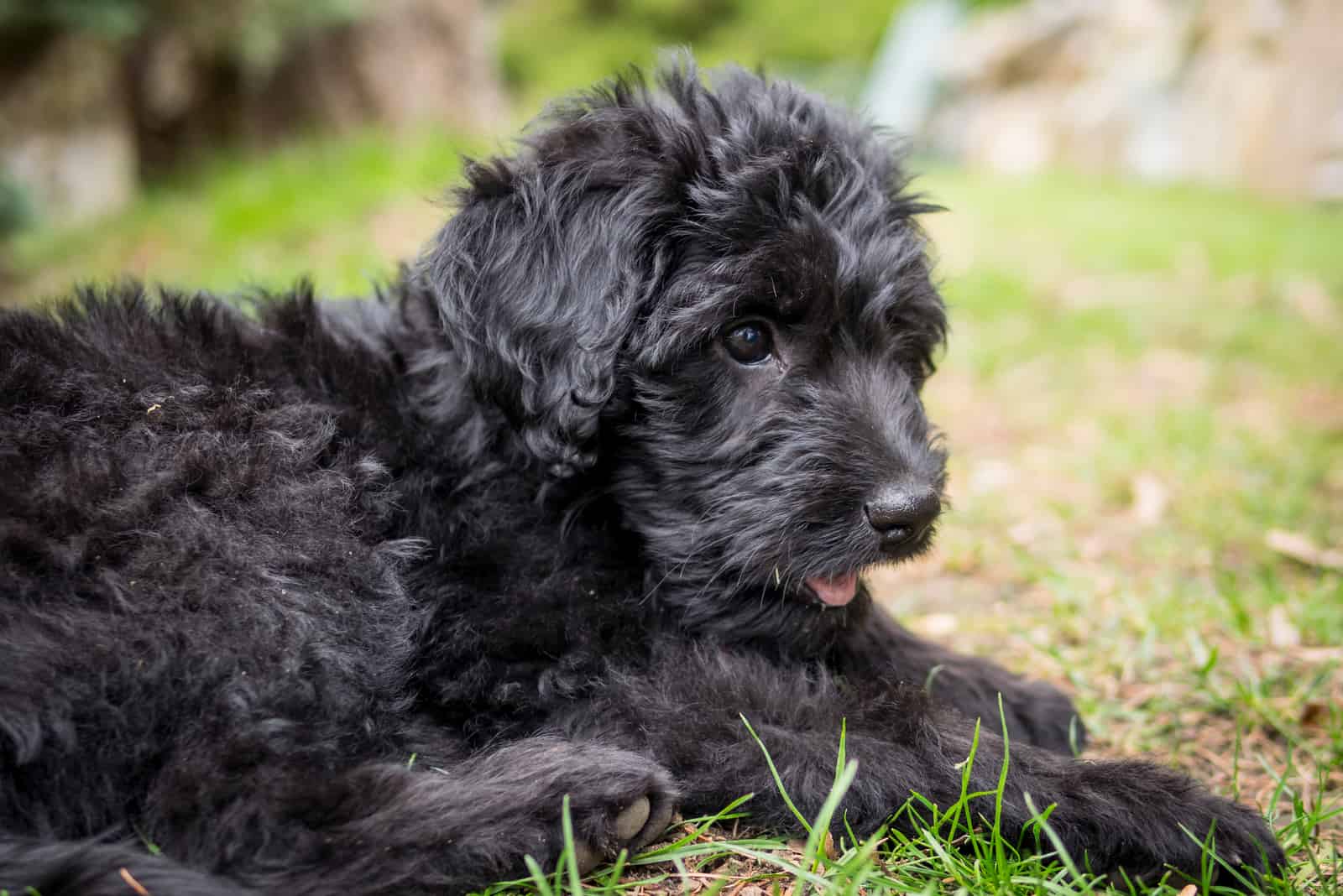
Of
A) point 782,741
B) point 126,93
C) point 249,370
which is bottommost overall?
point 782,741

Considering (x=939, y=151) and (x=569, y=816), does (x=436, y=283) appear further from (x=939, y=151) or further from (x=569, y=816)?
(x=939, y=151)

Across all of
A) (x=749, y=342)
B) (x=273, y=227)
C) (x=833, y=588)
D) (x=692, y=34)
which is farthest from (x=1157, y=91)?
(x=833, y=588)

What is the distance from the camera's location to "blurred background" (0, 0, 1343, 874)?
3312 millimetres

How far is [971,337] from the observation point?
7.14 m

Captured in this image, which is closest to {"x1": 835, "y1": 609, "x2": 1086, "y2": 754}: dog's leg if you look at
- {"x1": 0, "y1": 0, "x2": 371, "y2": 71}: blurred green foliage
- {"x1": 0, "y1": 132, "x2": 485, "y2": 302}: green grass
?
{"x1": 0, "y1": 132, "x2": 485, "y2": 302}: green grass

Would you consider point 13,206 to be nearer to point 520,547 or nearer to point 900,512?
point 520,547

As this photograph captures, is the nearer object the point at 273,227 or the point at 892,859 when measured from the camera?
the point at 892,859

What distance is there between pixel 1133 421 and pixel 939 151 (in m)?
14.6

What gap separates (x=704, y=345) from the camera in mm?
2518

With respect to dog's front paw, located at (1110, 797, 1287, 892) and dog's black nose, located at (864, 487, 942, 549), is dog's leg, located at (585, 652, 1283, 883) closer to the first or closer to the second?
dog's front paw, located at (1110, 797, 1287, 892)

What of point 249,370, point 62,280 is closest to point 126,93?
point 62,280

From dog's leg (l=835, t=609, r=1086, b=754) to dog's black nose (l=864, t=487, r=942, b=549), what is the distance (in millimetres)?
349

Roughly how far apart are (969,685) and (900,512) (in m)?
0.67

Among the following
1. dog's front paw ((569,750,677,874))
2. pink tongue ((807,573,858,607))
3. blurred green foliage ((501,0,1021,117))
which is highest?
blurred green foliage ((501,0,1021,117))
